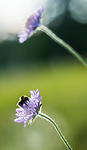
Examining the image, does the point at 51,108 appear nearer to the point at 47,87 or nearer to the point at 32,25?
the point at 47,87

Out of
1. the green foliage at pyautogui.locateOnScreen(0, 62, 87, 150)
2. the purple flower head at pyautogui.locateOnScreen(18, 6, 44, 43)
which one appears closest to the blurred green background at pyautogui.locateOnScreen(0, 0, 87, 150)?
the green foliage at pyautogui.locateOnScreen(0, 62, 87, 150)

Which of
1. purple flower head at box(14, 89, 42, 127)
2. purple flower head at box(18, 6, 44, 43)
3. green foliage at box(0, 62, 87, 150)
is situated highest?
green foliage at box(0, 62, 87, 150)

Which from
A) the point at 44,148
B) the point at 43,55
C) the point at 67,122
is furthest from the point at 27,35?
the point at 43,55

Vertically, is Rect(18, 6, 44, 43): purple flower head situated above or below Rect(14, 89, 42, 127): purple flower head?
above

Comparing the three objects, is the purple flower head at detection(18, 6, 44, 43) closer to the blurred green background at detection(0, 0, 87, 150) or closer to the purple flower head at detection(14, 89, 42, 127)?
the purple flower head at detection(14, 89, 42, 127)

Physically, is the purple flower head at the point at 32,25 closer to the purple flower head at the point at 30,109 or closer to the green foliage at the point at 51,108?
the purple flower head at the point at 30,109

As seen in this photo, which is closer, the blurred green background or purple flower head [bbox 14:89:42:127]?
purple flower head [bbox 14:89:42:127]

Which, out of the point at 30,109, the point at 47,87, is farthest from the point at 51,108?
the point at 30,109

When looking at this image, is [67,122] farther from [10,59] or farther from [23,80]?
[10,59]
